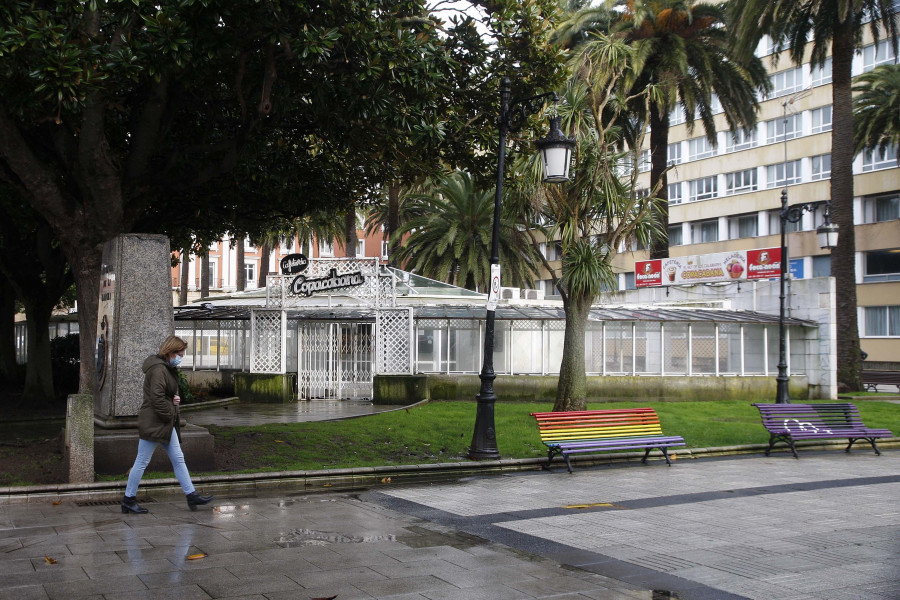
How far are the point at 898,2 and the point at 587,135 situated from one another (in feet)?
119

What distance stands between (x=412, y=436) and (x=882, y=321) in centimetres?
3965

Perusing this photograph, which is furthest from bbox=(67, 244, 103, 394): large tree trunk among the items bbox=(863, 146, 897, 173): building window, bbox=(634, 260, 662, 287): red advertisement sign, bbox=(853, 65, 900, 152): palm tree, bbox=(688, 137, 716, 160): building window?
bbox=(688, 137, 716, 160): building window

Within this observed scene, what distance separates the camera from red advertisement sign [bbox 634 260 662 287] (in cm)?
3230

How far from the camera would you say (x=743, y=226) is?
53312 mm

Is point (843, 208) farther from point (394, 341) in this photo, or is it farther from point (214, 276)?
point (214, 276)

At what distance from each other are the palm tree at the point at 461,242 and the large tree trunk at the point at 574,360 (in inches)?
745

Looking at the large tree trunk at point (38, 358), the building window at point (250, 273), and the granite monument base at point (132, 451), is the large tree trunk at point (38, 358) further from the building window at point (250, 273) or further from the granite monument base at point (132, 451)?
the building window at point (250, 273)

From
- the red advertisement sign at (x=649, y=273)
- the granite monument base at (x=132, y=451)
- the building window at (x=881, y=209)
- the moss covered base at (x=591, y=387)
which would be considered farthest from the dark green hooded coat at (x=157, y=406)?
the building window at (x=881, y=209)

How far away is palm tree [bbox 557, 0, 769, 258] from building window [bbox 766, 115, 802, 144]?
20649 millimetres

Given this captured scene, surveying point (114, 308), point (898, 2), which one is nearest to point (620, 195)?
point (114, 308)

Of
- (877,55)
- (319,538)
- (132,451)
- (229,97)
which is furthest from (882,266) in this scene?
(319,538)

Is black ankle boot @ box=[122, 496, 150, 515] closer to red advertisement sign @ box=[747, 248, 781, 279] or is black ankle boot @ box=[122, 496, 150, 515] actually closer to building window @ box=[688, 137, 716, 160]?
red advertisement sign @ box=[747, 248, 781, 279]

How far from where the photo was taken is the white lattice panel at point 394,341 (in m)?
22.9

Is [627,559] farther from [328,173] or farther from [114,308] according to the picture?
[328,173]
